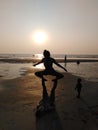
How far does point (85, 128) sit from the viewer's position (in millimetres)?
8922

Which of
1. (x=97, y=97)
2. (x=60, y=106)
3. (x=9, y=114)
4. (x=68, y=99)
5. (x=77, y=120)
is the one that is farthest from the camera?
(x=97, y=97)

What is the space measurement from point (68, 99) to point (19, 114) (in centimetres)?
446

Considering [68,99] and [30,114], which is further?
[68,99]

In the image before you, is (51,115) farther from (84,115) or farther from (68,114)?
(84,115)

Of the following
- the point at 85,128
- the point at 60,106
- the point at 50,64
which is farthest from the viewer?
the point at 60,106

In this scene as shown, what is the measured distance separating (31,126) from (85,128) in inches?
87.4

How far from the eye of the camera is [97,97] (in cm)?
1533

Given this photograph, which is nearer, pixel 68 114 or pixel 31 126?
pixel 31 126

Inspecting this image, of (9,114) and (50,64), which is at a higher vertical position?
(50,64)

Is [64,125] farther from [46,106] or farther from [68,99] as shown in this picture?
[68,99]

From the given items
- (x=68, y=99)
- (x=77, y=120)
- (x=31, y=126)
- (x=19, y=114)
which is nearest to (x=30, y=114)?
(x=19, y=114)

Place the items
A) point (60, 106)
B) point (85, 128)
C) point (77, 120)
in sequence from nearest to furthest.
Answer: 1. point (85, 128)
2. point (77, 120)
3. point (60, 106)

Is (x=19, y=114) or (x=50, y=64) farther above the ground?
(x=50, y=64)

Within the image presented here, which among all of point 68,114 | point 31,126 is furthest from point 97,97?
point 31,126
